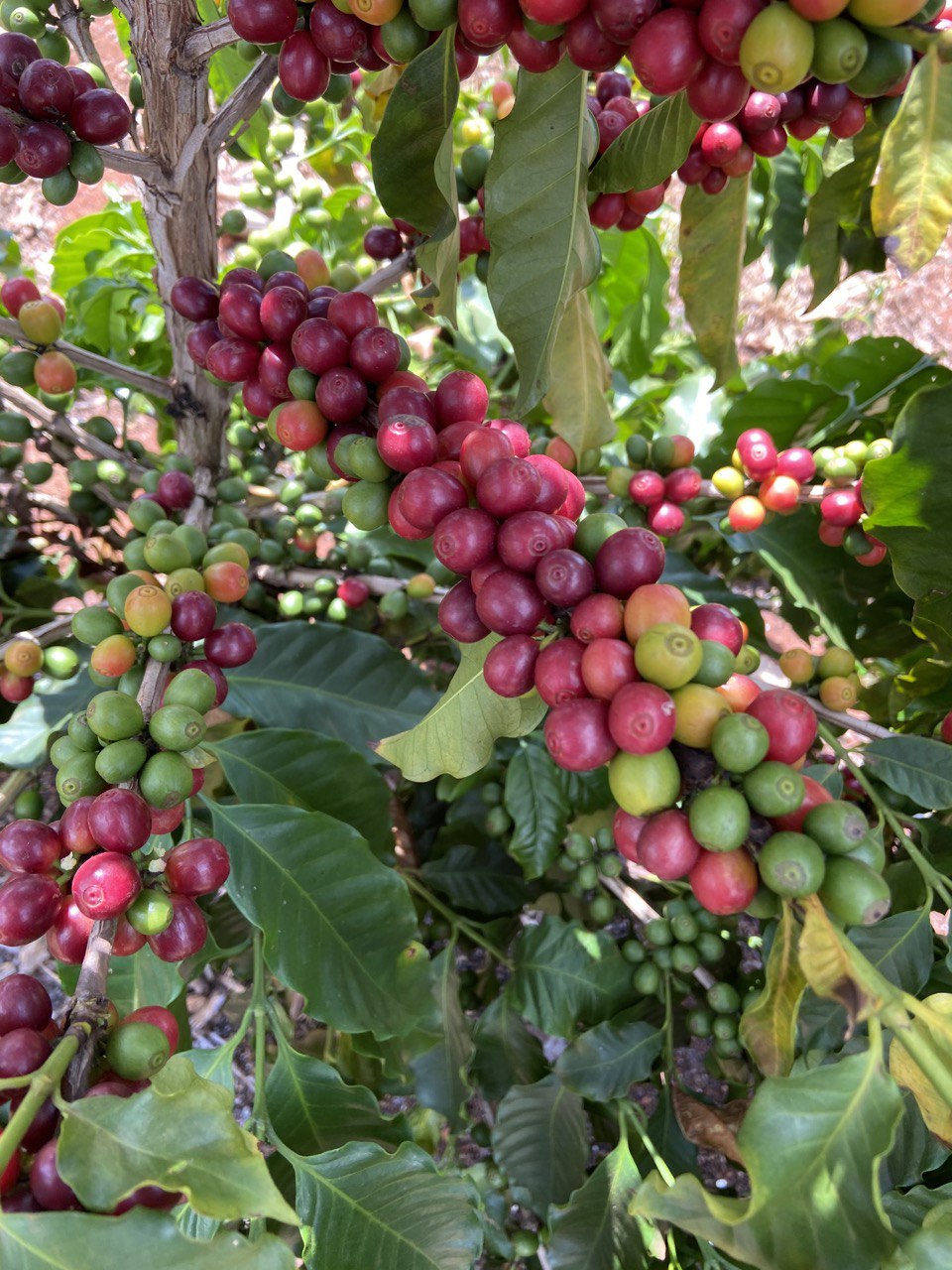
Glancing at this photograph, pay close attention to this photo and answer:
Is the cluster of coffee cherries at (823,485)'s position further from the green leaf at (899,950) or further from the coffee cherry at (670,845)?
the coffee cherry at (670,845)

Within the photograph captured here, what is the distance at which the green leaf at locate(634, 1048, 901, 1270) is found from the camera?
1.63ft

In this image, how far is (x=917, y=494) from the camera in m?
0.98

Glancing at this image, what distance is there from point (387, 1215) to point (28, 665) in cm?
82

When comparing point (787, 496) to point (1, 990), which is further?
point (787, 496)

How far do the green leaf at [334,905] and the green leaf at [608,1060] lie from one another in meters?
0.35

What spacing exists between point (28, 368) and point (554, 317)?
2.56ft

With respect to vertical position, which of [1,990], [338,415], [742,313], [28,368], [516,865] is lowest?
[516,865]

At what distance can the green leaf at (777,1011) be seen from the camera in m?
0.56

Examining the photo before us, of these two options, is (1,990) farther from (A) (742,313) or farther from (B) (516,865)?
(A) (742,313)

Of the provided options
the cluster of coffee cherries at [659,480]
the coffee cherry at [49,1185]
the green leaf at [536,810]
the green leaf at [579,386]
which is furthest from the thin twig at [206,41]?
the green leaf at [536,810]

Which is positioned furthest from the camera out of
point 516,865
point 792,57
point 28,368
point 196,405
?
point 516,865

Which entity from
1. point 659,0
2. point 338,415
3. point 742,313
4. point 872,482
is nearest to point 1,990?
point 338,415

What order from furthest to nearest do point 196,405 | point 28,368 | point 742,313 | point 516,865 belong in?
point 742,313 → point 516,865 → point 196,405 → point 28,368

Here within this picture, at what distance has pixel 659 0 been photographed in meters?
0.53
